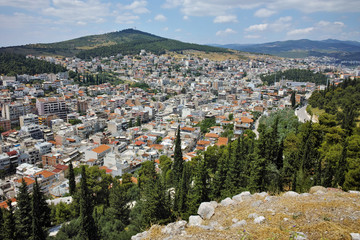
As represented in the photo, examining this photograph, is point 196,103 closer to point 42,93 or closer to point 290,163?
point 42,93

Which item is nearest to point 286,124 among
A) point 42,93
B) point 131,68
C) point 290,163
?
point 290,163

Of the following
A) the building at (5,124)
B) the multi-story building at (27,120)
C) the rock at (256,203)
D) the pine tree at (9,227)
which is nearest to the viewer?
the rock at (256,203)

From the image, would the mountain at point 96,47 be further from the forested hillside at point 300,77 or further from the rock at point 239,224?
the rock at point 239,224

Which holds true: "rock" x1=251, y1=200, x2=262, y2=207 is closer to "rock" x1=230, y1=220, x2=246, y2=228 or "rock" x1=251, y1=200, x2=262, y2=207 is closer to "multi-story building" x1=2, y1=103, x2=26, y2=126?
"rock" x1=230, y1=220, x2=246, y2=228

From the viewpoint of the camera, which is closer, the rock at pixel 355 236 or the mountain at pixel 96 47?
the rock at pixel 355 236

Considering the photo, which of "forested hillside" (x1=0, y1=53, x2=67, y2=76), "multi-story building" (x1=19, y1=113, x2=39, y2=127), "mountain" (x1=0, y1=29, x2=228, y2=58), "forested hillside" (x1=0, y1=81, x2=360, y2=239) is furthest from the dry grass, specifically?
"mountain" (x1=0, y1=29, x2=228, y2=58)

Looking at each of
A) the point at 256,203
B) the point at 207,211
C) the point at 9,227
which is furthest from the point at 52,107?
the point at 256,203

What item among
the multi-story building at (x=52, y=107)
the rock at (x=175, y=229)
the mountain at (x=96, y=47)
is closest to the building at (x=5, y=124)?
the multi-story building at (x=52, y=107)
